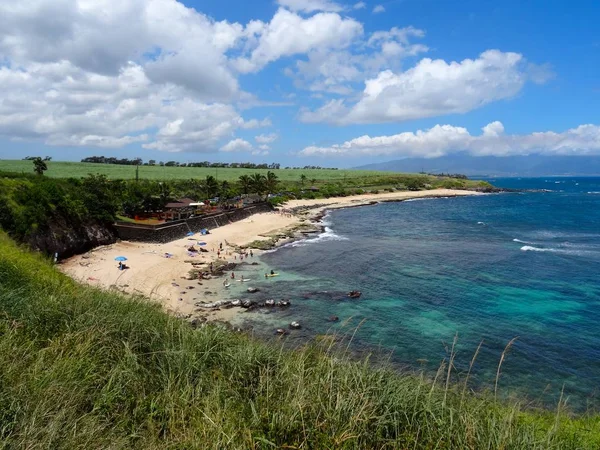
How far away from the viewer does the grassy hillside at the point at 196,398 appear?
5.83 m

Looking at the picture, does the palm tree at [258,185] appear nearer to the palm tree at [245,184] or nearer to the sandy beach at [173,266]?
the palm tree at [245,184]

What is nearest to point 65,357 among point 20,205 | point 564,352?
point 564,352

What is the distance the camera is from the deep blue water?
20.1 metres

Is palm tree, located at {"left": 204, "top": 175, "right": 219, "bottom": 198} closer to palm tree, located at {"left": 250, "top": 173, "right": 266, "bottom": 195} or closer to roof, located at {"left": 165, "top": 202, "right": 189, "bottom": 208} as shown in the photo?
palm tree, located at {"left": 250, "top": 173, "right": 266, "bottom": 195}

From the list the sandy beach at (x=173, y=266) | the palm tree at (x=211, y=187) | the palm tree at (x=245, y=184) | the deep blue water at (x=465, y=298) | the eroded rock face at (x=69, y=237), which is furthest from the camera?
the palm tree at (x=245, y=184)

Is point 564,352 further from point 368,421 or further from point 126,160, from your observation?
point 126,160

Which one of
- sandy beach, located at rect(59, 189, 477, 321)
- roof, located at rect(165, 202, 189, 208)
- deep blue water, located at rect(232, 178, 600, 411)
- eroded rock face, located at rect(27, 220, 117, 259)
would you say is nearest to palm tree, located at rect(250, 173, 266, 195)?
sandy beach, located at rect(59, 189, 477, 321)

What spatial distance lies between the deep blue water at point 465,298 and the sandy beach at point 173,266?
165 inches

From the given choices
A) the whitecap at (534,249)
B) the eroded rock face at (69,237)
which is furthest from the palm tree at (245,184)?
the whitecap at (534,249)

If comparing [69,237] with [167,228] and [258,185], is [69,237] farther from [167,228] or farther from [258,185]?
[258,185]

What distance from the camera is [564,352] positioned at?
21625mm

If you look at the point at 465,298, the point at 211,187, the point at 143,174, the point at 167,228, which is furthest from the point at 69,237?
the point at 143,174

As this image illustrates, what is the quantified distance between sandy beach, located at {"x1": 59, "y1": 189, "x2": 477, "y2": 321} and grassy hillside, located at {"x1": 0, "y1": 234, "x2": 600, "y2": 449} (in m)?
7.96

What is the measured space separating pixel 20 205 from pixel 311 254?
27.9m
